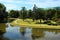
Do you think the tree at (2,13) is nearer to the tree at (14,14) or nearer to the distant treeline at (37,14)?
the distant treeline at (37,14)

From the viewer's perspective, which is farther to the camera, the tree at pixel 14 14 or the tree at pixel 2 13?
the tree at pixel 14 14

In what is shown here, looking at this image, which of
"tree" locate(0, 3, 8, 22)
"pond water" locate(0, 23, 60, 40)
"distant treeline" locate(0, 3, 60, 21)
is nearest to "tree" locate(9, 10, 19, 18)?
"distant treeline" locate(0, 3, 60, 21)

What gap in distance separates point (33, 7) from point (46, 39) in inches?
2734

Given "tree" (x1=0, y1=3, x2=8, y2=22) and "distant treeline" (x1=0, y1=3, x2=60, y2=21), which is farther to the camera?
"tree" (x1=0, y1=3, x2=8, y2=22)

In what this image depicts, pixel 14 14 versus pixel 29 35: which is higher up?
pixel 29 35

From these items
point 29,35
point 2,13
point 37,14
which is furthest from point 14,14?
point 29,35

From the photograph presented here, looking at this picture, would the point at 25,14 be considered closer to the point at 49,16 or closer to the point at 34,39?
the point at 49,16

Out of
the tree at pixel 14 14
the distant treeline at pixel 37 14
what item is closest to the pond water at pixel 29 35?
the distant treeline at pixel 37 14

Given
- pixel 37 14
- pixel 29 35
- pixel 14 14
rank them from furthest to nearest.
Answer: pixel 14 14, pixel 37 14, pixel 29 35

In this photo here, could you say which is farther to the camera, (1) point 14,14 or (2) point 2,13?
(1) point 14,14

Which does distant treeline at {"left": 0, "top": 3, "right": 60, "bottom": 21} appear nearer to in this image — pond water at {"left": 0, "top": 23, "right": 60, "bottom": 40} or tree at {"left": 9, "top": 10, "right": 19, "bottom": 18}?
tree at {"left": 9, "top": 10, "right": 19, "bottom": 18}

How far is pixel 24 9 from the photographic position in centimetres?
10700

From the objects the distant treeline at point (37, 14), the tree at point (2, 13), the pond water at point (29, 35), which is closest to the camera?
the pond water at point (29, 35)

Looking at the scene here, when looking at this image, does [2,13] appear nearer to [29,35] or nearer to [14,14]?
[14,14]
